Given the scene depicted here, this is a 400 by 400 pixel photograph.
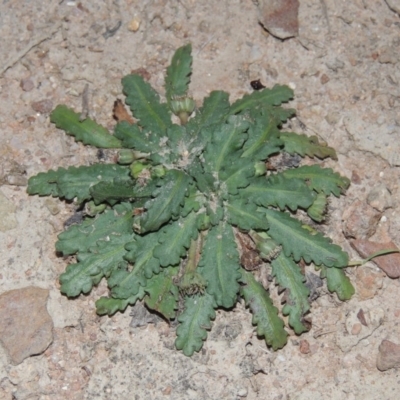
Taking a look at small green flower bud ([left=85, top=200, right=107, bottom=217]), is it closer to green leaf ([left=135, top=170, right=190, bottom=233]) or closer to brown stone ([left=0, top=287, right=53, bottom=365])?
green leaf ([left=135, top=170, right=190, bottom=233])

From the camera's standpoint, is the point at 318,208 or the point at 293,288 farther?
the point at 318,208

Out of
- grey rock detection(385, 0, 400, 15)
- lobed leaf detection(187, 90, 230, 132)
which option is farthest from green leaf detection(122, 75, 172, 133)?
grey rock detection(385, 0, 400, 15)

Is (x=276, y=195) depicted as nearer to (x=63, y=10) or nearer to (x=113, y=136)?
(x=113, y=136)

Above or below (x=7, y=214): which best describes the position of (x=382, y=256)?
below

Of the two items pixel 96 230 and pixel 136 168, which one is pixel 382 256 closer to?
pixel 136 168

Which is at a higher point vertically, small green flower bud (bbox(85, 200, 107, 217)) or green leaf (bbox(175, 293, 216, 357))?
small green flower bud (bbox(85, 200, 107, 217))

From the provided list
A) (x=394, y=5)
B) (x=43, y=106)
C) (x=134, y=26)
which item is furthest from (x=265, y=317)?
(x=394, y=5)
